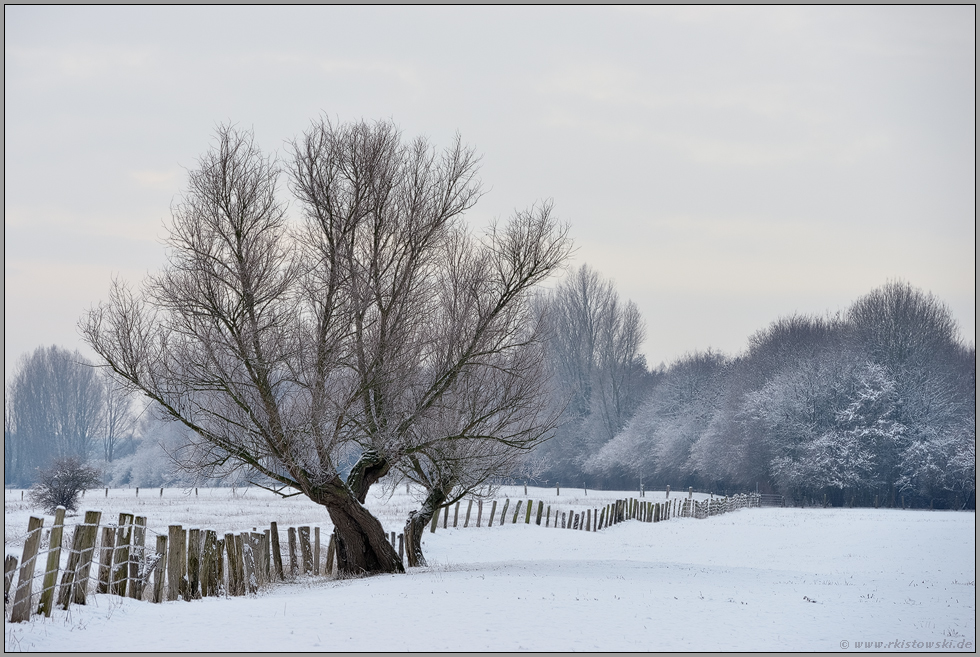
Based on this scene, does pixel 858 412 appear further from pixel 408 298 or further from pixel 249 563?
pixel 249 563

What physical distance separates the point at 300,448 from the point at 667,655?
847cm

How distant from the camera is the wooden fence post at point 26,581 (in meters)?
8.31

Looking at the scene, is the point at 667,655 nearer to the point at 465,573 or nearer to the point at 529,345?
the point at 465,573

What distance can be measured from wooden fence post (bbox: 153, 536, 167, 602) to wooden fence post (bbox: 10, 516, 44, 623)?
2.68m

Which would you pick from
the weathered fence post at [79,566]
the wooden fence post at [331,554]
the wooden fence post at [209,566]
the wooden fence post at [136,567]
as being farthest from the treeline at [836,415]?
the weathered fence post at [79,566]

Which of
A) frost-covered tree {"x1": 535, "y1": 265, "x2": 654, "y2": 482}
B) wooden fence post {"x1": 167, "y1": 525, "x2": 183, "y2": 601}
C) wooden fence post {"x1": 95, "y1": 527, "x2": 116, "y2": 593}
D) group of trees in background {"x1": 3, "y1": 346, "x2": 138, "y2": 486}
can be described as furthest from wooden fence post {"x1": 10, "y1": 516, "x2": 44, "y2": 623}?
group of trees in background {"x1": 3, "y1": 346, "x2": 138, "y2": 486}

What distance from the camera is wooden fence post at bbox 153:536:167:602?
1105cm

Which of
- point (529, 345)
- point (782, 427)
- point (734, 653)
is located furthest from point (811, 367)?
point (734, 653)

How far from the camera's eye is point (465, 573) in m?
15.7

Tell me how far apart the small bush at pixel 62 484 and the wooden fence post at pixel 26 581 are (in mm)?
28689

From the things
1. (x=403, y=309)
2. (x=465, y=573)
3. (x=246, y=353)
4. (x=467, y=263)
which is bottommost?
(x=465, y=573)

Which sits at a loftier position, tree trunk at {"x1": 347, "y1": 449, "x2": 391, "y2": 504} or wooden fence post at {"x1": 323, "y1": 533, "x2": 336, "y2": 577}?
tree trunk at {"x1": 347, "y1": 449, "x2": 391, "y2": 504}

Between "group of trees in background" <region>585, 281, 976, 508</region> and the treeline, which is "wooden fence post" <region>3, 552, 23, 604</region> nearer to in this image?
the treeline

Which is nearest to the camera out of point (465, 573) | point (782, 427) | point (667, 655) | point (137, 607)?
point (667, 655)
